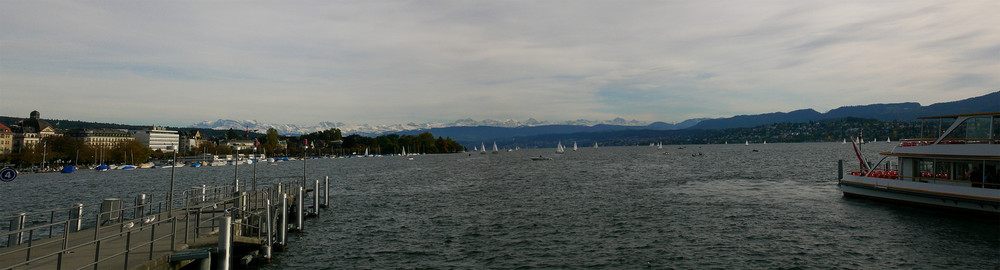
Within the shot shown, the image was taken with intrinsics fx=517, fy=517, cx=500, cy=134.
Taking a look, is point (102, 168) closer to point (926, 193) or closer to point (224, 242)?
point (224, 242)

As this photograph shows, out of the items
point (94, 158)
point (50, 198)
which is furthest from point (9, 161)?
point (50, 198)

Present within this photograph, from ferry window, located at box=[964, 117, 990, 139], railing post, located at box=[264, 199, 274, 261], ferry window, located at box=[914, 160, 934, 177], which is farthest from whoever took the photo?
ferry window, located at box=[914, 160, 934, 177]

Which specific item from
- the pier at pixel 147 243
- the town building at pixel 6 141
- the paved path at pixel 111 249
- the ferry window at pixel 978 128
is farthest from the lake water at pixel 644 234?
the town building at pixel 6 141

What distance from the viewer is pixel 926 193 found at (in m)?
35.5

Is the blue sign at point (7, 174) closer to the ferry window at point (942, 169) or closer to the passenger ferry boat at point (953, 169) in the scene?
the passenger ferry boat at point (953, 169)

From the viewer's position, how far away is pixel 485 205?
45344 millimetres

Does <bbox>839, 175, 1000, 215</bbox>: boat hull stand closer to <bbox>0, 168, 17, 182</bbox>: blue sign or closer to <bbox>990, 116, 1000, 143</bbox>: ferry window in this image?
<bbox>990, 116, 1000, 143</bbox>: ferry window

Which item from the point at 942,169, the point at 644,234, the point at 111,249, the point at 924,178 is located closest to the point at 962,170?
the point at 942,169

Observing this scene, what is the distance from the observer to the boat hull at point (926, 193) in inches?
1266

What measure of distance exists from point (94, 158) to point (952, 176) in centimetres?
21900

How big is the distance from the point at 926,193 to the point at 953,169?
223 cm

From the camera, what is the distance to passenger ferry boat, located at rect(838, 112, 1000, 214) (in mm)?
32594

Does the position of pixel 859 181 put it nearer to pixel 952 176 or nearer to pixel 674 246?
pixel 952 176

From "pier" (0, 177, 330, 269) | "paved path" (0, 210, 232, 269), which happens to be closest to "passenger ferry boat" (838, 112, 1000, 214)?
"pier" (0, 177, 330, 269)
